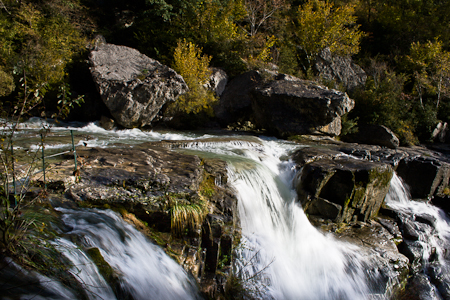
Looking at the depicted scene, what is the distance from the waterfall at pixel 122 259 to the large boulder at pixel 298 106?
1124 centimetres

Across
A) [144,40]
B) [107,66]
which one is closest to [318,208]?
[107,66]

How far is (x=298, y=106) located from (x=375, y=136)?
17.2 ft

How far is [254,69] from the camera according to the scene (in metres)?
18.2

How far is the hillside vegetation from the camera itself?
15.4 meters

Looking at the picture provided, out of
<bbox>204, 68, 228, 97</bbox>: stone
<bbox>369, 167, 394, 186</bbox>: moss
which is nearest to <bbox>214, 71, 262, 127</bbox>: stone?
<bbox>204, 68, 228, 97</bbox>: stone

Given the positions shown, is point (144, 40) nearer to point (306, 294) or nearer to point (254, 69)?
point (254, 69)

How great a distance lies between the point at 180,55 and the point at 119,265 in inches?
562

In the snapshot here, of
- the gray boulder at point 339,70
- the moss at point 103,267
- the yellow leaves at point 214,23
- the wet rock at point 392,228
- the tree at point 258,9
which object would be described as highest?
the tree at point 258,9

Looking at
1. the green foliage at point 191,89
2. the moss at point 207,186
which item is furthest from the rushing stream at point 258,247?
the green foliage at point 191,89

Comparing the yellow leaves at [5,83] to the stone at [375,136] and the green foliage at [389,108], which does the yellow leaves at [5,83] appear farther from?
the green foliage at [389,108]

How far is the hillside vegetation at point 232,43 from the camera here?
15424 mm

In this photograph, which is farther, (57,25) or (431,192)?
(57,25)

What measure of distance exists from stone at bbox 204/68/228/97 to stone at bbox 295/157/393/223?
11.3 metres

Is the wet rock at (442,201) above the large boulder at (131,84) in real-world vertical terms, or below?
below
